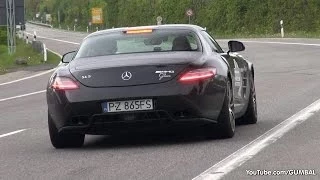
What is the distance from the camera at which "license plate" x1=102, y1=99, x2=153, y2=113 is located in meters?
8.01

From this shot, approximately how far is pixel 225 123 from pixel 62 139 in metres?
1.76

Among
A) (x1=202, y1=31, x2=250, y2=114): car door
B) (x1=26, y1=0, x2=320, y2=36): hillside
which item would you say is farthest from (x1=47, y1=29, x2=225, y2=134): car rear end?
(x1=26, y1=0, x2=320, y2=36): hillside

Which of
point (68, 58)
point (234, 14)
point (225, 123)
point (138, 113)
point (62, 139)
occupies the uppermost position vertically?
point (68, 58)

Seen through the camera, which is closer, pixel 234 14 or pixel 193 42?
pixel 193 42

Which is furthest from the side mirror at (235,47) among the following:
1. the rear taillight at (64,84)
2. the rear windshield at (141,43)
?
the rear taillight at (64,84)

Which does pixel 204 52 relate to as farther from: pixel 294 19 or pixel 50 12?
pixel 50 12

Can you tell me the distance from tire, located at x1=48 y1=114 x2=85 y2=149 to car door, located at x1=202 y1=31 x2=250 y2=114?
6.33 ft

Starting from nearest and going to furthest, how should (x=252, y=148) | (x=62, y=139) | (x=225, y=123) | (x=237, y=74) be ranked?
1. (x=252, y=148)
2. (x=225, y=123)
3. (x=62, y=139)
4. (x=237, y=74)

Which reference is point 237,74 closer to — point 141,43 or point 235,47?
point 235,47

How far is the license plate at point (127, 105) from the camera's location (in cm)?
801

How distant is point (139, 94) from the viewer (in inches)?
314

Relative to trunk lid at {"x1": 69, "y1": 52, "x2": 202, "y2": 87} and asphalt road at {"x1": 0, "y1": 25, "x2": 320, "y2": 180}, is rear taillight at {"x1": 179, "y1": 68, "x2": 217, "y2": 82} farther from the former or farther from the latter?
asphalt road at {"x1": 0, "y1": 25, "x2": 320, "y2": 180}

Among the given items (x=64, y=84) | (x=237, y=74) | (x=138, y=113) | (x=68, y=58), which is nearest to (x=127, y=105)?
(x=138, y=113)

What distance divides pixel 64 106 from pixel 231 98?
6.34 feet
